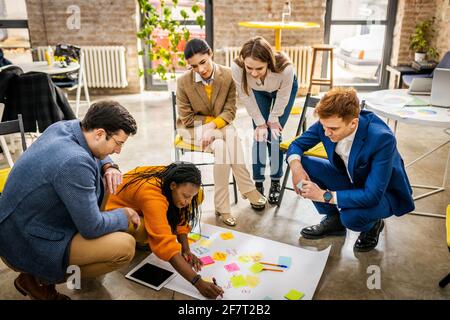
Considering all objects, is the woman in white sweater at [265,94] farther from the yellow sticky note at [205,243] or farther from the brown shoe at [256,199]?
the yellow sticky note at [205,243]

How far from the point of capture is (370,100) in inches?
125

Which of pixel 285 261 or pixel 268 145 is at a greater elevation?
pixel 268 145

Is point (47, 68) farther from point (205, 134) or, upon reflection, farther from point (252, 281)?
point (252, 281)

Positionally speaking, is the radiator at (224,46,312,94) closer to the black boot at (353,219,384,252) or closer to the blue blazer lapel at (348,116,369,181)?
the black boot at (353,219,384,252)

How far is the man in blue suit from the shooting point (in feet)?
7.12

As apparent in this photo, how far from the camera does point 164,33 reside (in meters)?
6.39

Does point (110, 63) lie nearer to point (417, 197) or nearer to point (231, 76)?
point (231, 76)

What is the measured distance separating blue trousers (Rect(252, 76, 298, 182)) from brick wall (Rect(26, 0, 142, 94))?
3696 mm

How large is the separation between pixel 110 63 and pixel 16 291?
4.55m

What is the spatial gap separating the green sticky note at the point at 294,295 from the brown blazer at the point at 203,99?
1307 millimetres

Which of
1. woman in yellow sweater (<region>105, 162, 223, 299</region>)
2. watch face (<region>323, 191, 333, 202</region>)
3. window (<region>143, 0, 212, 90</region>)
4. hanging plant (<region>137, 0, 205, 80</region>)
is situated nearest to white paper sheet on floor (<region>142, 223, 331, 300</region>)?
woman in yellow sweater (<region>105, 162, 223, 299</region>)

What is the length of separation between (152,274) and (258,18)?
4.68 meters

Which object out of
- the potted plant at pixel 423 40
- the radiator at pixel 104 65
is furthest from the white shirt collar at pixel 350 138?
the radiator at pixel 104 65

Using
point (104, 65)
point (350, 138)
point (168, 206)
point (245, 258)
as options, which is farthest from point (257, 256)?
point (104, 65)
